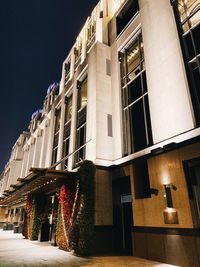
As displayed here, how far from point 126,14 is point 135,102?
8001 millimetres

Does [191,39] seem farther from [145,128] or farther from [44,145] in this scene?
[44,145]

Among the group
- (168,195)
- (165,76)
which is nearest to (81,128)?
(165,76)

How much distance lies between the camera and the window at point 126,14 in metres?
15.0

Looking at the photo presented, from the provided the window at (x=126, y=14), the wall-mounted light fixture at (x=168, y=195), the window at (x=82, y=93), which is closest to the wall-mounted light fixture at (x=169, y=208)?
the wall-mounted light fixture at (x=168, y=195)

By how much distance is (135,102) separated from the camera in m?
12.5

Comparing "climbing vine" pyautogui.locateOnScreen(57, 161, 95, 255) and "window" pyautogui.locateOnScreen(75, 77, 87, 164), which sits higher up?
"window" pyautogui.locateOnScreen(75, 77, 87, 164)

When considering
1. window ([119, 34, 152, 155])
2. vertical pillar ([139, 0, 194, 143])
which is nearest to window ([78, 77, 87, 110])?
window ([119, 34, 152, 155])

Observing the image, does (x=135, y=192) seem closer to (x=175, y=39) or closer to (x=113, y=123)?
(x=113, y=123)

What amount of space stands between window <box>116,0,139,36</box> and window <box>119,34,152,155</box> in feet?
8.03

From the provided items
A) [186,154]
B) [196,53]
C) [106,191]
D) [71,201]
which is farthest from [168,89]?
[71,201]

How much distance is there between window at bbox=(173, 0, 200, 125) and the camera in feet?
28.9

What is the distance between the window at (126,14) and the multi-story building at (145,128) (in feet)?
0.22

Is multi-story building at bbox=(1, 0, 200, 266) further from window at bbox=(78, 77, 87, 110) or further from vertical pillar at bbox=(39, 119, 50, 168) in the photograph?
vertical pillar at bbox=(39, 119, 50, 168)

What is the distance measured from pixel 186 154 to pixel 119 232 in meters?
6.12
